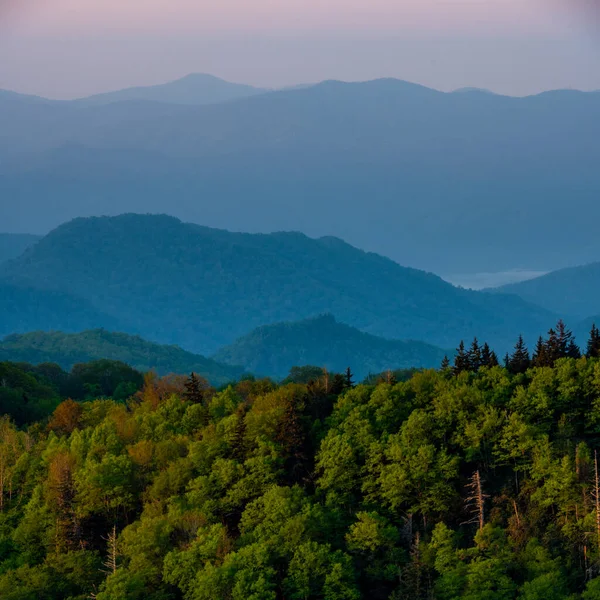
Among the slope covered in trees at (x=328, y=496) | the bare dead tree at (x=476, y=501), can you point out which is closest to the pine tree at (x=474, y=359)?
the slope covered in trees at (x=328, y=496)

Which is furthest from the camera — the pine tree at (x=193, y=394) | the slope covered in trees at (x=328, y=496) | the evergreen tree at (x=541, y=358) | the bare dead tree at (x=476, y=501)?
the pine tree at (x=193, y=394)

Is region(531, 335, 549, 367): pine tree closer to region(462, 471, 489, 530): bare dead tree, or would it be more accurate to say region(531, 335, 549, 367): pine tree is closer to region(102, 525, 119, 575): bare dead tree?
region(462, 471, 489, 530): bare dead tree

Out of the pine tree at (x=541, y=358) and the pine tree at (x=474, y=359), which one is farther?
the pine tree at (x=474, y=359)

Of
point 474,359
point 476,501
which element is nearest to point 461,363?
point 474,359

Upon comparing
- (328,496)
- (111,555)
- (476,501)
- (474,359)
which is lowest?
(111,555)

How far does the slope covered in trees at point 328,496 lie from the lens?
81.6 m

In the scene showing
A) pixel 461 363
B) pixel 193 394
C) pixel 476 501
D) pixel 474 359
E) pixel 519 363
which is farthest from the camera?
pixel 193 394

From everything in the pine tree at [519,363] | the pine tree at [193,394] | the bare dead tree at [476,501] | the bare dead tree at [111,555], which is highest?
the pine tree at [519,363]

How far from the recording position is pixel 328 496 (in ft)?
303

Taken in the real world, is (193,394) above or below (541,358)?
below

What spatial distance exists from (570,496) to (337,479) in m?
19.2

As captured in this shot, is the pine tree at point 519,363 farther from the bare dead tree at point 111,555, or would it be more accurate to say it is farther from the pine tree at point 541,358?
the bare dead tree at point 111,555

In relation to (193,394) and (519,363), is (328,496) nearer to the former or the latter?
(519,363)

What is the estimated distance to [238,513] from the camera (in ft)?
307
